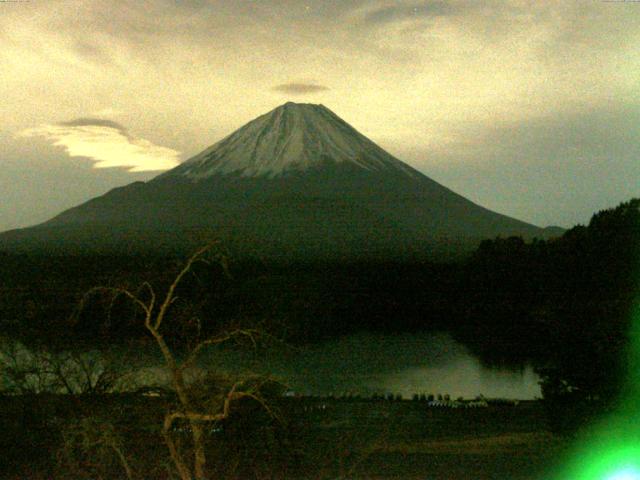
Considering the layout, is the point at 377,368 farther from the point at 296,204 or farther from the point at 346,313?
the point at 296,204

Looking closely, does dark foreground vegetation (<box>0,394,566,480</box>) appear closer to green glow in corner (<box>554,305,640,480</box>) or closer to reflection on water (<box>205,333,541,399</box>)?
green glow in corner (<box>554,305,640,480</box>)

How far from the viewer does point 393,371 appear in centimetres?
1731

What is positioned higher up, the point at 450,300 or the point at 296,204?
the point at 296,204

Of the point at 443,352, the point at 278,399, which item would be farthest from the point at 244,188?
the point at 278,399

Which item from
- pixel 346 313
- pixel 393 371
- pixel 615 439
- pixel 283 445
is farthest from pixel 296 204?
pixel 615 439

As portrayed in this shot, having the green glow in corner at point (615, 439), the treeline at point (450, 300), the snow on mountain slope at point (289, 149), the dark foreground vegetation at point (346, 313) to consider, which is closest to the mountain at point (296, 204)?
the snow on mountain slope at point (289, 149)

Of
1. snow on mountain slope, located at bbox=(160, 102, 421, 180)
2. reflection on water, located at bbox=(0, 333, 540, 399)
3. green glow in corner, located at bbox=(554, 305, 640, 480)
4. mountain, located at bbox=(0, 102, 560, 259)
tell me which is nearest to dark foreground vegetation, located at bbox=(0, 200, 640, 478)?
green glow in corner, located at bbox=(554, 305, 640, 480)

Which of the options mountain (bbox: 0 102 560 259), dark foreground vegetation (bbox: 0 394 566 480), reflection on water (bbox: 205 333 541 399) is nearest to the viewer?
dark foreground vegetation (bbox: 0 394 566 480)

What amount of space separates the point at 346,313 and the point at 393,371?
10.8m

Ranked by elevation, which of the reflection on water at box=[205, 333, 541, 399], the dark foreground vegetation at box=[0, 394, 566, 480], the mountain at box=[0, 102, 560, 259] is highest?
the mountain at box=[0, 102, 560, 259]

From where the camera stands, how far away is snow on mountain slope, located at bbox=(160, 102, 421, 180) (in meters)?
63.7

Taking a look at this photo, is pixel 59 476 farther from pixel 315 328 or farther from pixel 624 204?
pixel 315 328

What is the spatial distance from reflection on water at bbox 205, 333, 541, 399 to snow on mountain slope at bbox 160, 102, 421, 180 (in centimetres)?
4275

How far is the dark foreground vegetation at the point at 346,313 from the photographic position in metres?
5.95
